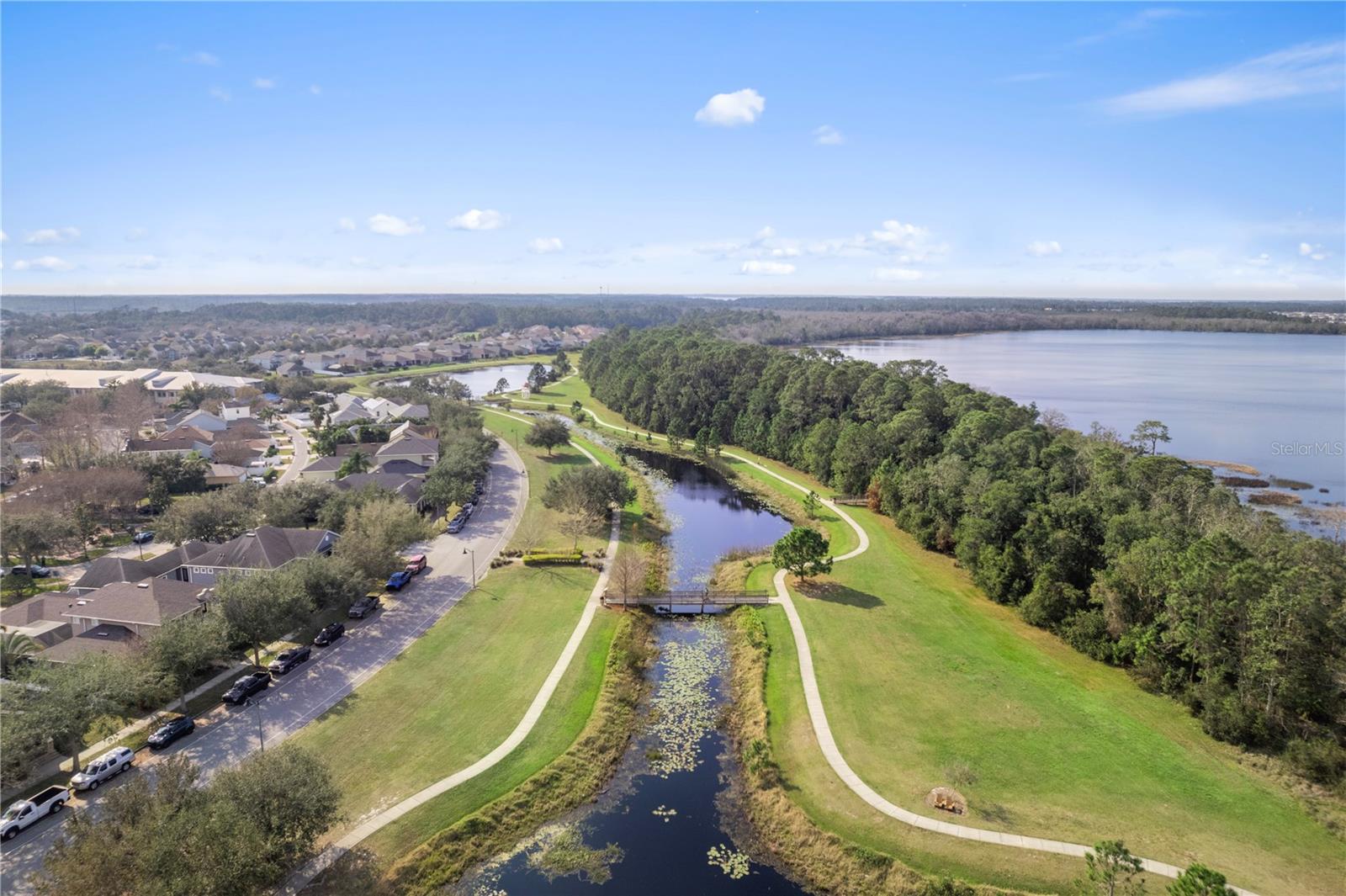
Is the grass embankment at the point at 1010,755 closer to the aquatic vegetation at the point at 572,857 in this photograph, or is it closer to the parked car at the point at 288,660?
the aquatic vegetation at the point at 572,857

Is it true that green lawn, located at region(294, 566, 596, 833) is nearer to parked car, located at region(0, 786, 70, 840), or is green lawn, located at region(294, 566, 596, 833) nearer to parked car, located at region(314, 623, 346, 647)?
parked car, located at region(314, 623, 346, 647)

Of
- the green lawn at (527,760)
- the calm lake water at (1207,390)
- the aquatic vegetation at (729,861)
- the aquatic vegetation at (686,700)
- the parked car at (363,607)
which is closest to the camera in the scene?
the green lawn at (527,760)

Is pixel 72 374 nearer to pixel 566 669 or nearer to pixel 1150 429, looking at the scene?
pixel 566 669

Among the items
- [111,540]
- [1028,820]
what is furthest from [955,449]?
[111,540]

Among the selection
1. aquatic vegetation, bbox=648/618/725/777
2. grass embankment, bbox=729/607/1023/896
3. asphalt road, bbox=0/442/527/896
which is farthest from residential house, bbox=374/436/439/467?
grass embankment, bbox=729/607/1023/896

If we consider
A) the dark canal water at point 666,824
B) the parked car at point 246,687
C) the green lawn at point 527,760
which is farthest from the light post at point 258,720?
the dark canal water at point 666,824

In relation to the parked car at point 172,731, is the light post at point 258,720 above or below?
below
